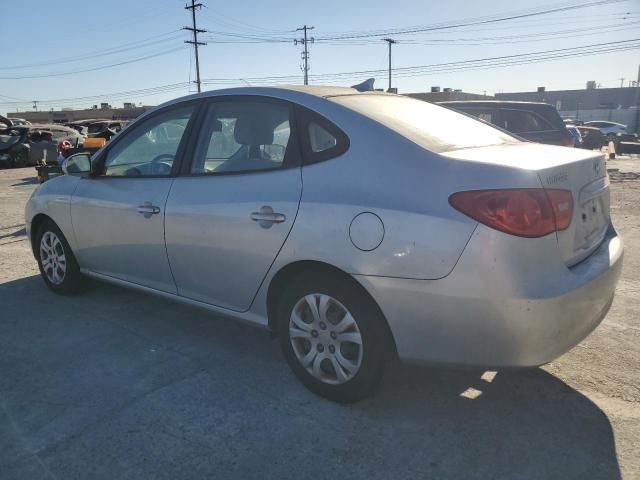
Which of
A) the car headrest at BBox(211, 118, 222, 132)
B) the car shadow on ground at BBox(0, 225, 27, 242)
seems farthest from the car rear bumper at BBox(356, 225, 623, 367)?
the car shadow on ground at BBox(0, 225, 27, 242)

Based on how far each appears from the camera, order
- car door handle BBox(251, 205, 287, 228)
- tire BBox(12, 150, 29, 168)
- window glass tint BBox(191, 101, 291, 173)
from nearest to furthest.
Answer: car door handle BBox(251, 205, 287, 228) < window glass tint BBox(191, 101, 291, 173) < tire BBox(12, 150, 29, 168)

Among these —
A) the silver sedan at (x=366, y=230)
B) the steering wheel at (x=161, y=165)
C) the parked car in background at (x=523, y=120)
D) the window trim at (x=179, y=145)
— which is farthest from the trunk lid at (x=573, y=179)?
the parked car in background at (x=523, y=120)

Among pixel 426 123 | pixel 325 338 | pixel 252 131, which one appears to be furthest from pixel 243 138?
pixel 325 338

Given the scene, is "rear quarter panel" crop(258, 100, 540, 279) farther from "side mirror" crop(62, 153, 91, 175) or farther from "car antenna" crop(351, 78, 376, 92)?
"side mirror" crop(62, 153, 91, 175)

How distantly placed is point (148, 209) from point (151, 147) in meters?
0.56

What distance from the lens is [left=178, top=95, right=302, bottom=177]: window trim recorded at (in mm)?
3029

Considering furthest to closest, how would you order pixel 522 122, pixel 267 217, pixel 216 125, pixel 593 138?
pixel 593 138 < pixel 522 122 < pixel 216 125 < pixel 267 217

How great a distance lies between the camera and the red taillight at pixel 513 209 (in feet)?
7.72

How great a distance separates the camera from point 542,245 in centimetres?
239

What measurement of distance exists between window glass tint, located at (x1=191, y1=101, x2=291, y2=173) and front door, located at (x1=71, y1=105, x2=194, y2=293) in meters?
0.24

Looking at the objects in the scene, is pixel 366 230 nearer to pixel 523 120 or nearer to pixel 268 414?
pixel 268 414

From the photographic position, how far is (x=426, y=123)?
3109mm

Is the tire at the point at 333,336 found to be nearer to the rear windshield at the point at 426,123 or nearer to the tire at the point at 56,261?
the rear windshield at the point at 426,123

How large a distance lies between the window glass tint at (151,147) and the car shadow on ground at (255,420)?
4.08 ft
